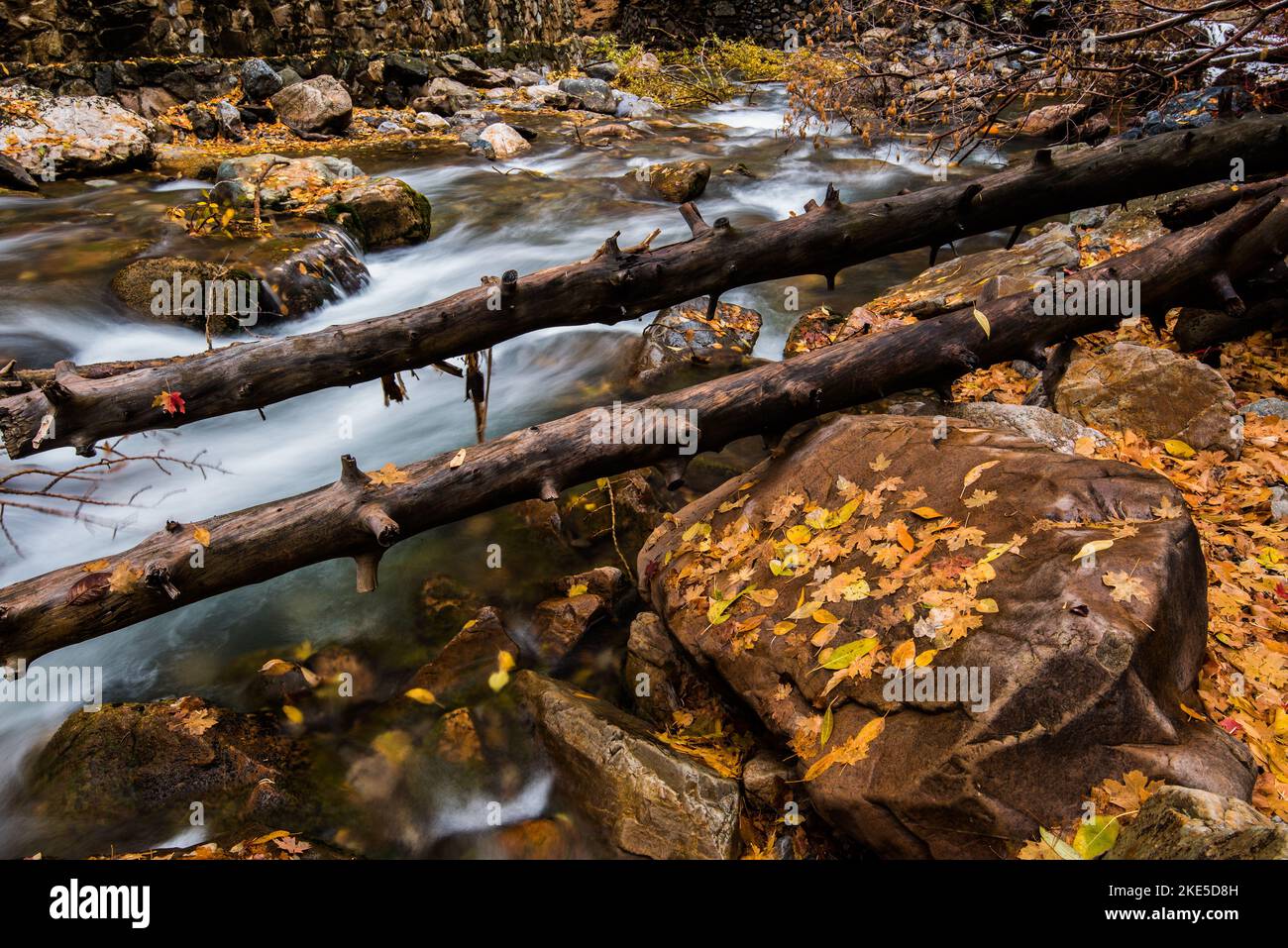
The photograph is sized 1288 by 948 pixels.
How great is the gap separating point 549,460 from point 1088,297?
4.15 metres

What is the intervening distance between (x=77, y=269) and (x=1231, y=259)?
1181 cm

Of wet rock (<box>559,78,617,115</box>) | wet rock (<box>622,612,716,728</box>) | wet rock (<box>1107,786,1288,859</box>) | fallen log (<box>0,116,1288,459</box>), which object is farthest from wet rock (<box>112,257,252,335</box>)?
wet rock (<box>559,78,617,115</box>)

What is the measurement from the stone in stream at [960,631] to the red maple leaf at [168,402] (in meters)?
3.40

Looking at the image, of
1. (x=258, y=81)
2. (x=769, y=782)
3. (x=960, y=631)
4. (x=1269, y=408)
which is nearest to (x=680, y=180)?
(x=1269, y=408)

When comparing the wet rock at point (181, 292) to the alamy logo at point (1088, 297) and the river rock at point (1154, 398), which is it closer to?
the alamy logo at point (1088, 297)

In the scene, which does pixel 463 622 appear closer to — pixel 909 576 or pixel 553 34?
pixel 909 576

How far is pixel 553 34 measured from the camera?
25000 millimetres

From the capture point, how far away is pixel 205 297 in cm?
820

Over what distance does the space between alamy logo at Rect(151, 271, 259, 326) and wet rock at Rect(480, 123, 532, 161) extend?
8.22m

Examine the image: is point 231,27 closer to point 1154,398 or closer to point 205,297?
point 205,297

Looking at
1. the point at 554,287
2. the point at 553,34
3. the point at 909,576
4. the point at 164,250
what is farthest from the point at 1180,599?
the point at 553,34

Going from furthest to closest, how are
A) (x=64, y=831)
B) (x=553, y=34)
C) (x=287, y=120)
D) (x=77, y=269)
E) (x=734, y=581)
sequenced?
(x=553, y=34)
(x=287, y=120)
(x=77, y=269)
(x=734, y=581)
(x=64, y=831)

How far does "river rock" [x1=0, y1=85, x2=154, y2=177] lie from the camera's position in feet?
37.2
